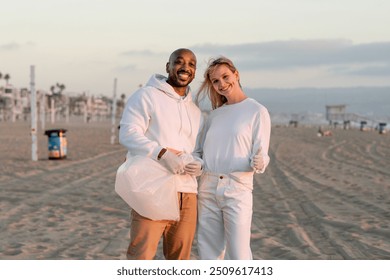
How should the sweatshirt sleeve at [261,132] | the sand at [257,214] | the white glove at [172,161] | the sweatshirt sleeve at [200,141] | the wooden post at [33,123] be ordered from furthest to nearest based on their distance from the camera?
the wooden post at [33,123] < the sand at [257,214] < the sweatshirt sleeve at [200,141] < the sweatshirt sleeve at [261,132] < the white glove at [172,161]

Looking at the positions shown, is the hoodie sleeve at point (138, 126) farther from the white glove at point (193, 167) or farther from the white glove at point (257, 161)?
the white glove at point (257, 161)

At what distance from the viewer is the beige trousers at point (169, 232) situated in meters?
3.61

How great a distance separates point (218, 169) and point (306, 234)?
4061 millimetres

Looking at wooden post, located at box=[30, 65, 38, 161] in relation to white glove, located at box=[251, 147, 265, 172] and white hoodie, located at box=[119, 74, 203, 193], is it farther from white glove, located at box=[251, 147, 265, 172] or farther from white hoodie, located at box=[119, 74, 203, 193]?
white glove, located at box=[251, 147, 265, 172]

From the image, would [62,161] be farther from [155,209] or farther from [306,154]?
[155,209]

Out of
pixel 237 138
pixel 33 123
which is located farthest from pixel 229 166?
pixel 33 123

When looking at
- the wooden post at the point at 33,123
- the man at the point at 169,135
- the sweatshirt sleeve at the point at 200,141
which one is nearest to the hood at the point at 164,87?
the man at the point at 169,135

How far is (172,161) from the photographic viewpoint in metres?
3.46

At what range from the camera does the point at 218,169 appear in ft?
11.8

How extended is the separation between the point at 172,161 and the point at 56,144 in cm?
1413

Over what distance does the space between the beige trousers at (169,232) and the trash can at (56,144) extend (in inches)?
535

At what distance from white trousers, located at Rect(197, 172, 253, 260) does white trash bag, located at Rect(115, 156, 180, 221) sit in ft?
0.70

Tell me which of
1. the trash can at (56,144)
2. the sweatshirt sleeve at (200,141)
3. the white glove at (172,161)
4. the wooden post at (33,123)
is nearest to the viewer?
the white glove at (172,161)

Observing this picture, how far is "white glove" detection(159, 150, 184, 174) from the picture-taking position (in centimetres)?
346
